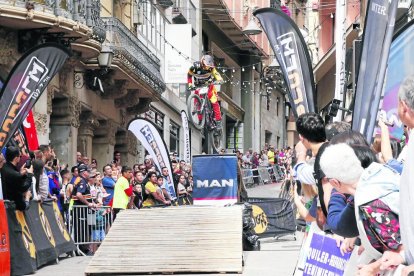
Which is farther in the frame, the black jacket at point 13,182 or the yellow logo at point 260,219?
the yellow logo at point 260,219

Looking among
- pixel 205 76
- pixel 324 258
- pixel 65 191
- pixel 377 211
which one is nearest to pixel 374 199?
pixel 377 211

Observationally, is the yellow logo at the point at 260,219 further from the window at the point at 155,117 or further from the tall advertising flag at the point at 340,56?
the window at the point at 155,117

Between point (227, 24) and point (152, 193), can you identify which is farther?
point (227, 24)

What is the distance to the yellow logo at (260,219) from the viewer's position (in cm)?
1925

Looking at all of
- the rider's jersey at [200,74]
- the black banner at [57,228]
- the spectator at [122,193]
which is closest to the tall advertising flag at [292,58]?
the black banner at [57,228]

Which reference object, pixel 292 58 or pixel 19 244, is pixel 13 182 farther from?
pixel 292 58

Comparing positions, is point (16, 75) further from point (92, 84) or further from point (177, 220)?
point (92, 84)

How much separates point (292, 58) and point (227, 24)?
37.7 meters

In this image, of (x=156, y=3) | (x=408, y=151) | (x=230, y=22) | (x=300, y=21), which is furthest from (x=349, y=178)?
(x=300, y=21)

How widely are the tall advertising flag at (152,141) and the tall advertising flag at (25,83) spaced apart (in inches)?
315

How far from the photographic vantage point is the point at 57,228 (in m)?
15.4

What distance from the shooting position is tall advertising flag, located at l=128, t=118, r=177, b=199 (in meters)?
22.7

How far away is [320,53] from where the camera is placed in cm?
5422

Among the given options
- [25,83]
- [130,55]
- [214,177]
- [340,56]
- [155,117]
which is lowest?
[214,177]
